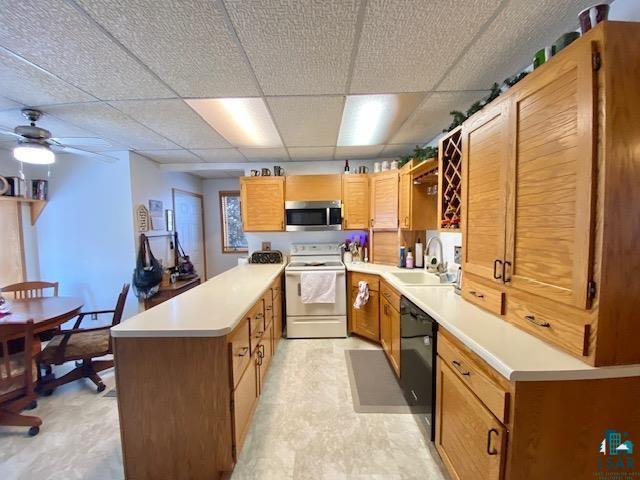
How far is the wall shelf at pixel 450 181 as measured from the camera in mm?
1829

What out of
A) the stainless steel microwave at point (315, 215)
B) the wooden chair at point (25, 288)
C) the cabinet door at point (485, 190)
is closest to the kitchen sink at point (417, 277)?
the cabinet door at point (485, 190)

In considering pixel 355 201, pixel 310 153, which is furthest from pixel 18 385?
pixel 355 201

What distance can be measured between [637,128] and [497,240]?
62 centimetres

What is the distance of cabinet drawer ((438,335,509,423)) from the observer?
94 centimetres

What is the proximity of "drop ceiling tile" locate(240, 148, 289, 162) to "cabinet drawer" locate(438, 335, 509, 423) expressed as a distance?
267cm

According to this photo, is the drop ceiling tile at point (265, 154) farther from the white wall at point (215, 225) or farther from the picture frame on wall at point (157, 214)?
the white wall at point (215, 225)

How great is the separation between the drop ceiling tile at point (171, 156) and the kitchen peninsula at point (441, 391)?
2.10 metres

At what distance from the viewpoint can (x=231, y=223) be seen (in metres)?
5.04

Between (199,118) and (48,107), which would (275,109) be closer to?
(199,118)

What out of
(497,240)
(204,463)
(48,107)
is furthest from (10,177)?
(497,240)

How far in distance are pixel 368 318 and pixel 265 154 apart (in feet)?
7.98

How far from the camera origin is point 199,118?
7.03 ft

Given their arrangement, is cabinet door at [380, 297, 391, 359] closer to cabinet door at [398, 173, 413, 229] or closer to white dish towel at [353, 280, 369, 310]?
white dish towel at [353, 280, 369, 310]

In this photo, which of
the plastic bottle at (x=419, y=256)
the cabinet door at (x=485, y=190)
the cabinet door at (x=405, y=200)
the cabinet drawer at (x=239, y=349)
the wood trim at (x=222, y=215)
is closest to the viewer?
the cabinet door at (x=485, y=190)
